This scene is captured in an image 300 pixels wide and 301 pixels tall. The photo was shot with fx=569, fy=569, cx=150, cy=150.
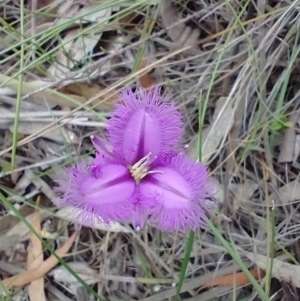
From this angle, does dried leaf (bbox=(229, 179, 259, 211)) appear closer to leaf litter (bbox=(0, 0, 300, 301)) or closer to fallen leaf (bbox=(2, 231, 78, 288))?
leaf litter (bbox=(0, 0, 300, 301))

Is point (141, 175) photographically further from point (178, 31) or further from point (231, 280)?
point (178, 31)

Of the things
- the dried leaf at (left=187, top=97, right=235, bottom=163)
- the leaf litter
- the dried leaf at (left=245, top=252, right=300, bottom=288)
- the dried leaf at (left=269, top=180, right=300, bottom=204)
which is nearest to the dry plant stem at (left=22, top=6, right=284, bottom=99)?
the leaf litter

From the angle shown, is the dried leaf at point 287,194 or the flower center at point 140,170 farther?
the dried leaf at point 287,194

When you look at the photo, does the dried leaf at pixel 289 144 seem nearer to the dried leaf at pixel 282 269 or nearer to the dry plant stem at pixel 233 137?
the dry plant stem at pixel 233 137

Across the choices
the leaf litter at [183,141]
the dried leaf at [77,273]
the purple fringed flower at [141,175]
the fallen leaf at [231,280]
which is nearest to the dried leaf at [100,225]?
the leaf litter at [183,141]

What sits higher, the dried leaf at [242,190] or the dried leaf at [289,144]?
the dried leaf at [289,144]

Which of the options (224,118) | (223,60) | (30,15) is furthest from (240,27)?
(30,15)

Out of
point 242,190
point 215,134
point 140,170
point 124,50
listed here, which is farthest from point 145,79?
point 140,170
